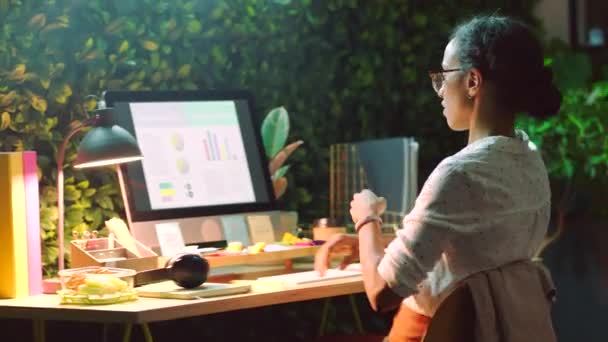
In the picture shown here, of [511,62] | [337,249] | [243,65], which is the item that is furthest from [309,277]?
[243,65]

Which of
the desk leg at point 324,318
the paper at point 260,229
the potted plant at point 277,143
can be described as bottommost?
the desk leg at point 324,318

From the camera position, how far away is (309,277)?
290 centimetres

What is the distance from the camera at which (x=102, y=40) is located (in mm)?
3336

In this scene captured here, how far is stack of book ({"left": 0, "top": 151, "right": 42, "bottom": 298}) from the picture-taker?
2.75m

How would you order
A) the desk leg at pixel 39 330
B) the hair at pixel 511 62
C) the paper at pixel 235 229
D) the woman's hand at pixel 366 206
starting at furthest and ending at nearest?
1. the paper at pixel 235 229
2. the desk leg at pixel 39 330
3. the woman's hand at pixel 366 206
4. the hair at pixel 511 62

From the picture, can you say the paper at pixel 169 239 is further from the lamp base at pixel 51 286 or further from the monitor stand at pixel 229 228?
the lamp base at pixel 51 286

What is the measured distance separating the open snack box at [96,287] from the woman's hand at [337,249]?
474 mm

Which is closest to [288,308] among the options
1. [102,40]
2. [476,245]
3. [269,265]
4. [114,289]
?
[269,265]

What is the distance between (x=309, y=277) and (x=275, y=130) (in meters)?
0.89

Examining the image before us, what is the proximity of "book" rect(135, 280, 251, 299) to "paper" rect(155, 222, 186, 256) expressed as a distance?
28 cm

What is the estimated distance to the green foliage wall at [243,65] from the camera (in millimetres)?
3143

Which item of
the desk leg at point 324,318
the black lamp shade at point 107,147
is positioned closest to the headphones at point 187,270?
the black lamp shade at point 107,147

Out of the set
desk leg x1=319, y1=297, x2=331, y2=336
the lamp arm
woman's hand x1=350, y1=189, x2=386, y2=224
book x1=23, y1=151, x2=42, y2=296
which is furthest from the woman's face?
desk leg x1=319, y1=297, x2=331, y2=336

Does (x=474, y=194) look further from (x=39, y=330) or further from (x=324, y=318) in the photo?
(x=324, y=318)
